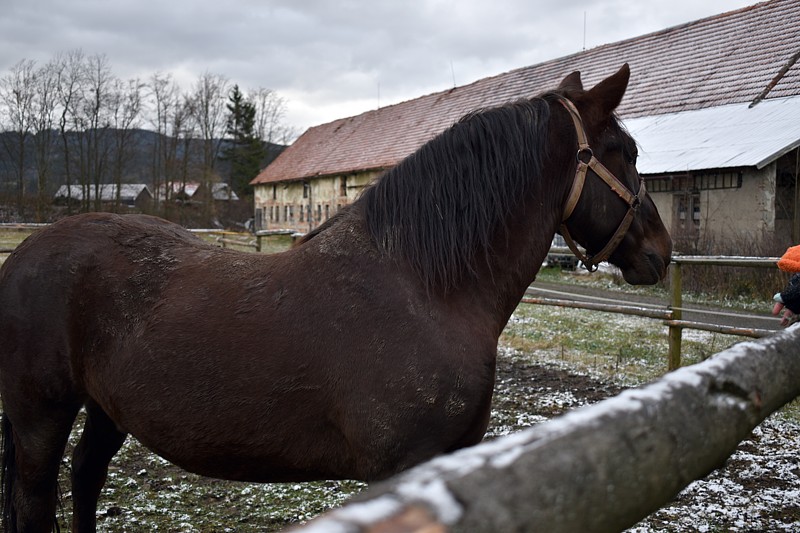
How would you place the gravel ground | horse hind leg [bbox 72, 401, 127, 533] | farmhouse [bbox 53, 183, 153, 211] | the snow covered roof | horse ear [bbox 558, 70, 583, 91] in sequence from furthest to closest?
farmhouse [bbox 53, 183, 153, 211] → the snow covered roof → the gravel ground → horse hind leg [bbox 72, 401, 127, 533] → horse ear [bbox 558, 70, 583, 91]

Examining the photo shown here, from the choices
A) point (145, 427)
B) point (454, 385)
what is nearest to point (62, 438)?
point (145, 427)

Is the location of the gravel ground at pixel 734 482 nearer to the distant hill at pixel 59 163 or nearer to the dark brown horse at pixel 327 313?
the dark brown horse at pixel 327 313

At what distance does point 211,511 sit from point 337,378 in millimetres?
1991

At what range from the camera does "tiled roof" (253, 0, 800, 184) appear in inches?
610

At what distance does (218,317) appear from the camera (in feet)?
7.07

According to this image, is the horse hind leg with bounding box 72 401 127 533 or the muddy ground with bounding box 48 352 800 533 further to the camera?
the muddy ground with bounding box 48 352 800 533

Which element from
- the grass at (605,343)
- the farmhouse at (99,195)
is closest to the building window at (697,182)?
the grass at (605,343)

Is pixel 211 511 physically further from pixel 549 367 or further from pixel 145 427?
pixel 549 367

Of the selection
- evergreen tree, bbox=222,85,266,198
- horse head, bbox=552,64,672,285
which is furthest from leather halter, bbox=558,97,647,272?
evergreen tree, bbox=222,85,266,198

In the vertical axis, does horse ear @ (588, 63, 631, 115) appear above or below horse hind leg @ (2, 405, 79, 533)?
above

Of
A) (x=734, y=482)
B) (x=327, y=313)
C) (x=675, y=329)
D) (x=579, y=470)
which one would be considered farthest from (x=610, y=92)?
(x=675, y=329)

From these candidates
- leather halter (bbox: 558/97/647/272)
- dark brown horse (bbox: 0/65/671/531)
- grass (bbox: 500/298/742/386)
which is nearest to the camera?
dark brown horse (bbox: 0/65/671/531)

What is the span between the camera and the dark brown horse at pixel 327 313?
1982mm

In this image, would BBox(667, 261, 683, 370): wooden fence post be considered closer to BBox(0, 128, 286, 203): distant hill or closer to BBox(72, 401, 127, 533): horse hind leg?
BBox(72, 401, 127, 533): horse hind leg
